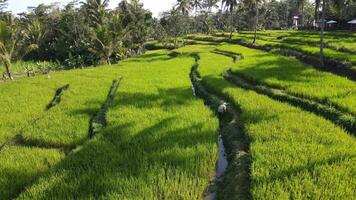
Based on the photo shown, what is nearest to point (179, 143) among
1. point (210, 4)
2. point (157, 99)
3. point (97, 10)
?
point (157, 99)

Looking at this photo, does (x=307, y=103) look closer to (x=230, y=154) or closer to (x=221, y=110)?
(x=221, y=110)

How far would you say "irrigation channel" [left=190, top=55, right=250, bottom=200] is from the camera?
5.84 m

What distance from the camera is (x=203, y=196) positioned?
5.78 m

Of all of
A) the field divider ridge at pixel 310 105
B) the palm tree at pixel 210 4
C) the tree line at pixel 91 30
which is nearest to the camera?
the field divider ridge at pixel 310 105

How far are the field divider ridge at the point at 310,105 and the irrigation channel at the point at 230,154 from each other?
1.52m

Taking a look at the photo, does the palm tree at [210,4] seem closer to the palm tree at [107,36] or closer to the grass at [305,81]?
the palm tree at [107,36]

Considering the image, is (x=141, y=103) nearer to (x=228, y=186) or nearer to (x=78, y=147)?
(x=78, y=147)

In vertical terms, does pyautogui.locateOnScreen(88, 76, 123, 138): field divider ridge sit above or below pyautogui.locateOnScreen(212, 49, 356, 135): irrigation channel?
below

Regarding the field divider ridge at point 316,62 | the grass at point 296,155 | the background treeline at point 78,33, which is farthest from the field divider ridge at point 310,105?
the background treeline at point 78,33

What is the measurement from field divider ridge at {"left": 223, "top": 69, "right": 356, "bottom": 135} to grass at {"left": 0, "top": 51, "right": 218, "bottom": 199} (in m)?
2.38

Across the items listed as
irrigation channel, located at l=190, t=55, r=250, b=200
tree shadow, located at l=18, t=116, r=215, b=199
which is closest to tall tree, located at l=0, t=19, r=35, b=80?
irrigation channel, located at l=190, t=55, r=250, b=200

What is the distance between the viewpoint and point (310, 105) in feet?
31.2

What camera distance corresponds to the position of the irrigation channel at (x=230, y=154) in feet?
19.2

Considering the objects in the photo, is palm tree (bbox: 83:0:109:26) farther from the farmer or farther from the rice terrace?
the farmer
